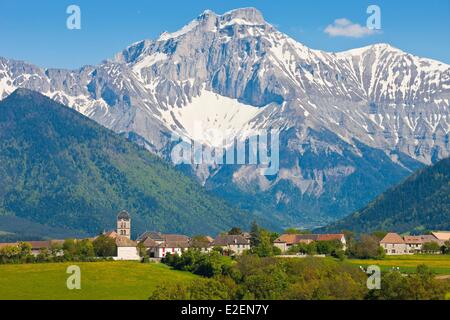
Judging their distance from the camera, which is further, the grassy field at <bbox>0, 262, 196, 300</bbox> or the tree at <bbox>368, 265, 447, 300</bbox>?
the grassy field at <bbox>0, 262, 196, 300</bbox>

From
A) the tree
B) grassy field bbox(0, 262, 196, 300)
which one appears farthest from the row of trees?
grassy field bbox(0, 262, 196, 300)

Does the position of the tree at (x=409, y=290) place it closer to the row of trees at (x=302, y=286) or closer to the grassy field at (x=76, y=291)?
the row of trees at (x=302, y=286)

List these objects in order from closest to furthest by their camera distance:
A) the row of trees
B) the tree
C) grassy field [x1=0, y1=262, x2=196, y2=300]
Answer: the tree → the row of trees → grassy field [x1=0, y1=262, x2=196, y2=300]

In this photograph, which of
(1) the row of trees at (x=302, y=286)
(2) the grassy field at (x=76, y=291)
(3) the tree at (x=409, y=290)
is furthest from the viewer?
(2) the grassy field at (x=76, y=291)

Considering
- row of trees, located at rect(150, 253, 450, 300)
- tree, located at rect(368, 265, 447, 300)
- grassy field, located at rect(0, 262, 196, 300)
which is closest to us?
tree, located at rect(368, 265, 447, 300)

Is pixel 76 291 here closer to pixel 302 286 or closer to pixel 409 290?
pixel 302 286

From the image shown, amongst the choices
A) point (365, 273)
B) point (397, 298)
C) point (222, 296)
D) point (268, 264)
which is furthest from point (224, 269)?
point (397, 298)

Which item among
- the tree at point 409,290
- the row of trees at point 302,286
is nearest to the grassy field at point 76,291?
the row of trees at point 302,286

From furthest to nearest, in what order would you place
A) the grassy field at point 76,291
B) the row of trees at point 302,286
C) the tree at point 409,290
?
1. the grassy field at point 76,291
2. the row of trees at point 302,286
3. the tree at point 409,290

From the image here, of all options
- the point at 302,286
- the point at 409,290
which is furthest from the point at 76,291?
the point at 409,290

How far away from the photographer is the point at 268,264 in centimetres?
19275

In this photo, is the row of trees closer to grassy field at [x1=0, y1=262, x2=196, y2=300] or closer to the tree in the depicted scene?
the tree
